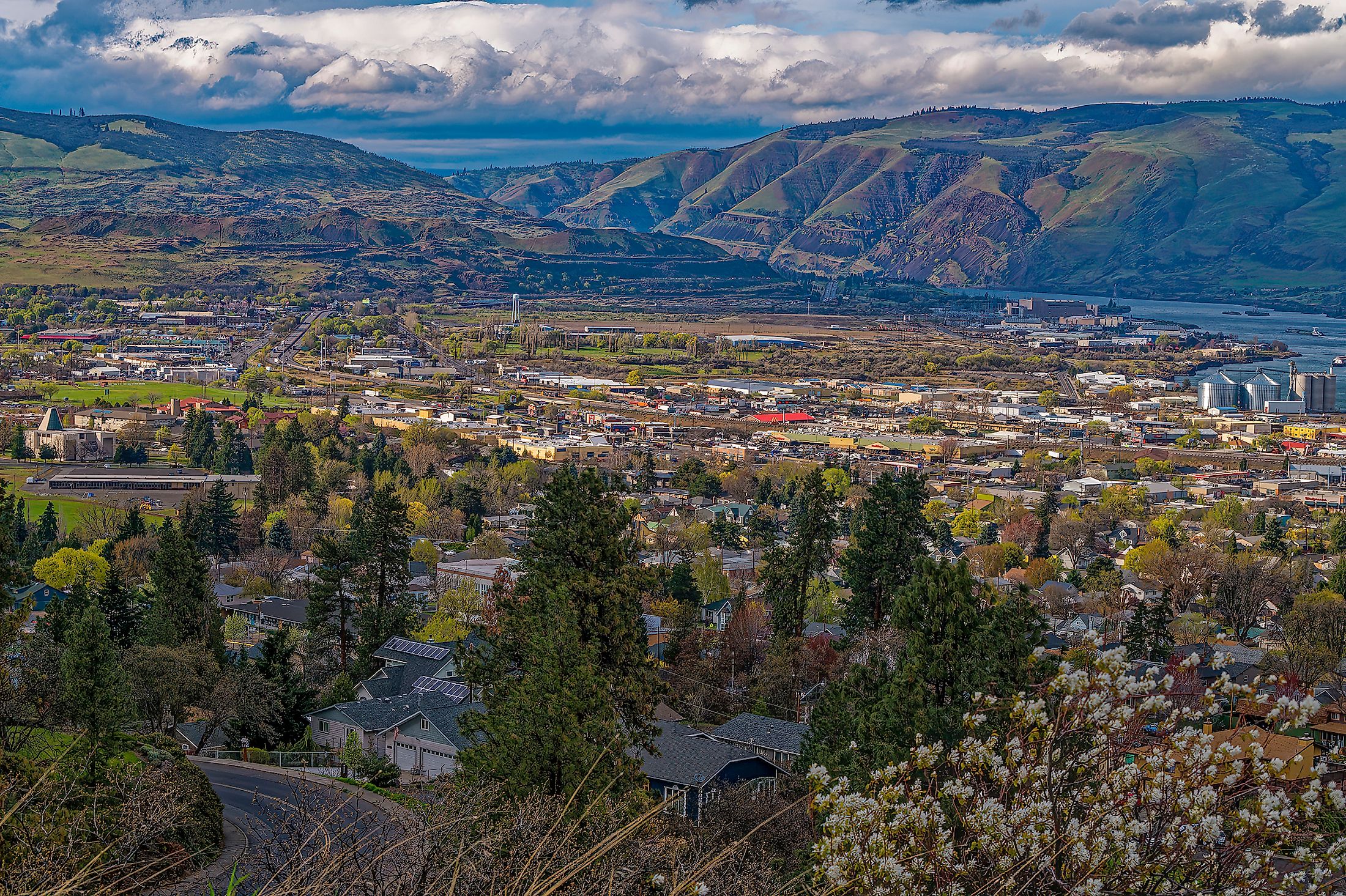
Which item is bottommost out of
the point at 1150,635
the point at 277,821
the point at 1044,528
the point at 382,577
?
the point at 1044,528

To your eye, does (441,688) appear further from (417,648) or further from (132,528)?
(132,528)

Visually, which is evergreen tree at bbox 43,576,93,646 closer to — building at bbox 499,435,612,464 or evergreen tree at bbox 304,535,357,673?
evergreen tree at bbox 304,535,357,673

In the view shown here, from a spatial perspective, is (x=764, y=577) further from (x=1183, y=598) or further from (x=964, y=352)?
(x=964, y=352)

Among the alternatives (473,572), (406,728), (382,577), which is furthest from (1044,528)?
(406,728)

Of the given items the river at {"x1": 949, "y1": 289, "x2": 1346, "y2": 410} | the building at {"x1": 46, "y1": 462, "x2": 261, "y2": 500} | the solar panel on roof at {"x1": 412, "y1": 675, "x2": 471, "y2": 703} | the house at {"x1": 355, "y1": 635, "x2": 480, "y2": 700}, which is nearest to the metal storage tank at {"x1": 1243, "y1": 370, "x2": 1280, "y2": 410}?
the river at {"x1": 949, "y1": 289, "x2": 1346, "y2": 410}

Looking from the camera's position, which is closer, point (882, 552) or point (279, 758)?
point (279, 758)
